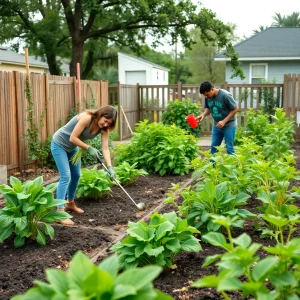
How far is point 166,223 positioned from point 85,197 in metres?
3.21

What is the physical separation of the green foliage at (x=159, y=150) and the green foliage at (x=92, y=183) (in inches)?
79.3

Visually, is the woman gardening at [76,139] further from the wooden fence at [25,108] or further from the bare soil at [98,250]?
the wooden fence at [25,108]

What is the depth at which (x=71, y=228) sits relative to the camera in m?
5.11

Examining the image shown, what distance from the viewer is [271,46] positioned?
2111 centimetres

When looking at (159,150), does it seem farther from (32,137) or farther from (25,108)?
(25,108)

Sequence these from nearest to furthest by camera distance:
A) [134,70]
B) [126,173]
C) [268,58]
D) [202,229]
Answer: [202,229], [126,173], [268,58], [134,70]

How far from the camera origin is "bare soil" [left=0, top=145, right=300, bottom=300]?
3.51 m

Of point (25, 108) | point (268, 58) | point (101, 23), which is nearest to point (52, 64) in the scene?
point (101, 23)

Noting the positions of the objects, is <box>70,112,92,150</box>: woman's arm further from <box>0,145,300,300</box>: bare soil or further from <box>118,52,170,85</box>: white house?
<box>118,52,170,85</box>: white house

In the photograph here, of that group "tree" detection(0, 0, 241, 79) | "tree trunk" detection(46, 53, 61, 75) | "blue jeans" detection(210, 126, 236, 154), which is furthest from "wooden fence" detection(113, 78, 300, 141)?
"tree trunk" detection(46, 53, 61, 75)

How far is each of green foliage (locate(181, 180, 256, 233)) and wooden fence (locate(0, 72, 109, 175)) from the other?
476cm

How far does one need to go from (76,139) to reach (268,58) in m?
→ 16.4

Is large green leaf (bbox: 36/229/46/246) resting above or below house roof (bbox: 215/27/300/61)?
below

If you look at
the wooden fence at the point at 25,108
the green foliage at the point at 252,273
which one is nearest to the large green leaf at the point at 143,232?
the green foliage at the point at 252,273
